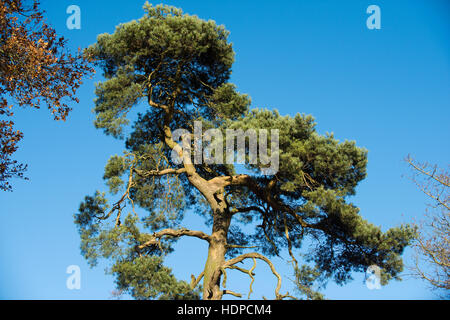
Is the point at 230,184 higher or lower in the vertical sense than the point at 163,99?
lower

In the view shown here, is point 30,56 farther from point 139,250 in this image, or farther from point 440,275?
point 440,275

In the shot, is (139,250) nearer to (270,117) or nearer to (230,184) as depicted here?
(230,184)

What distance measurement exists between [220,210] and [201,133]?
2166 mm

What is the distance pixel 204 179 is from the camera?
1160 cm

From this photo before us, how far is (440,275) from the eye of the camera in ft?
33.1

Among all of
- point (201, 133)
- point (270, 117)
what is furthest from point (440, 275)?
point (201, 133)

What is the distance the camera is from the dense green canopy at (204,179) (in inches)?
394

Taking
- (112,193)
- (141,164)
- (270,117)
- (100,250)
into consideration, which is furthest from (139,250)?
(270,117)

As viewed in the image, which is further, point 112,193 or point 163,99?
point 163,99

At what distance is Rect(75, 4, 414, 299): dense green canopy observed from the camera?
10000 mm
